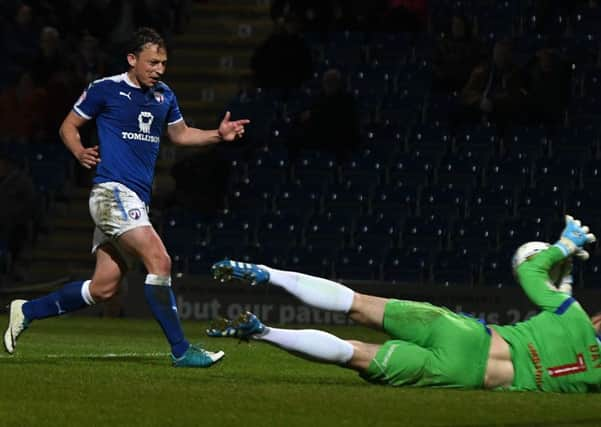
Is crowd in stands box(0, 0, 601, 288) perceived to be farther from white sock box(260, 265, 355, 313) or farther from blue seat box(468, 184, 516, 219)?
white sock box(260, 265, 355, 313)

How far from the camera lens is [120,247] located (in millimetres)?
10875

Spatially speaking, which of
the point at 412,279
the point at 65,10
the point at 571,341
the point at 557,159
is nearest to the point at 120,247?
the point at 571,341

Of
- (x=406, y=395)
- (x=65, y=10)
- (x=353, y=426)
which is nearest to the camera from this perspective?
(x=353, y=426)

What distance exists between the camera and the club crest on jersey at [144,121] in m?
10.9

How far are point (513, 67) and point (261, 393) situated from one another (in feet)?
36.4

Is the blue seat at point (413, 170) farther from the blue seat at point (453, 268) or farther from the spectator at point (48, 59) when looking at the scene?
the spectator at point (48, 59)

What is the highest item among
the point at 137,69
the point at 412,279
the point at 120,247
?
the point at 137,69

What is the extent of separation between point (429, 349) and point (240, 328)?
110 cm

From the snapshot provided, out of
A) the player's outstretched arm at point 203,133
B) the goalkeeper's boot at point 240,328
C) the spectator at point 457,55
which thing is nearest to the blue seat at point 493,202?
the spectator at point 457,55

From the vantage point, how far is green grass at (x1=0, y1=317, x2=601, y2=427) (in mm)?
7809

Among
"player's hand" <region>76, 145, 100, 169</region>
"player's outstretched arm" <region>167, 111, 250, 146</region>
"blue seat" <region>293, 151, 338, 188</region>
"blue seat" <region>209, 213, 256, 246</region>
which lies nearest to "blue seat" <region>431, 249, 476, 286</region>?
"blue seat" <region>293, 151, 338, 188</region>

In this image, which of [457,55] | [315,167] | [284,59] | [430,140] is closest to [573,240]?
[430,140]

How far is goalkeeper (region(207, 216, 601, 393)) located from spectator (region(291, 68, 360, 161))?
34.8 ft

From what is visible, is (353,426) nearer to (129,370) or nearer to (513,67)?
(129,370)
